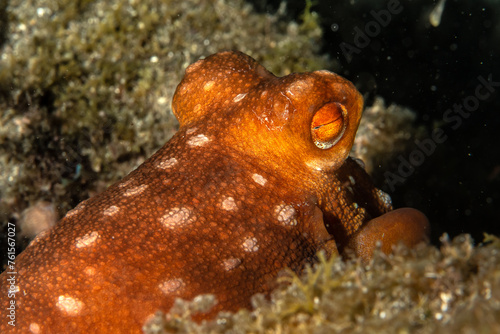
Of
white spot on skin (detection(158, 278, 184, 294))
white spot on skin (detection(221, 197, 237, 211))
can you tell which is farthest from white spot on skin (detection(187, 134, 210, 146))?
white spot on skin (detection(158, 278, 184, 294))

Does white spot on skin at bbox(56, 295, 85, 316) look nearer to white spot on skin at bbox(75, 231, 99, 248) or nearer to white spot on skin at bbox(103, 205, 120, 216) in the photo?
white spot on skin at bbox(75, 231, 99, 248)

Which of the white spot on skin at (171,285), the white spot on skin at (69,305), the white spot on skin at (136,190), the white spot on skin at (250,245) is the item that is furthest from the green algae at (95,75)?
the white spot on skin at (171,285)

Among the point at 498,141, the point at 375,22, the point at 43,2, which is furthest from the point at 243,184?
the point at 498,141

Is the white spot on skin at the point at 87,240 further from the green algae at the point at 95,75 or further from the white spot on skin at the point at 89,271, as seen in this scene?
the green algae at the point at 95,75

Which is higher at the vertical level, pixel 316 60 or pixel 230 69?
pixel 230 69

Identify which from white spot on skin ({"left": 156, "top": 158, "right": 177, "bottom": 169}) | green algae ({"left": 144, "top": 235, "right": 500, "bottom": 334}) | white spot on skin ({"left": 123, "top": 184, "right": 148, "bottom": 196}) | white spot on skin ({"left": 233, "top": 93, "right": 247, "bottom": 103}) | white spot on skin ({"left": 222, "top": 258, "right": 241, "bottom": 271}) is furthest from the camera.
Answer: white spot on skin ({"left": 233, "top": 93, "right": 247, "bottom": 103})

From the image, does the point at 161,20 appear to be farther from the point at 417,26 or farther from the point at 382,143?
the point at 417,26
